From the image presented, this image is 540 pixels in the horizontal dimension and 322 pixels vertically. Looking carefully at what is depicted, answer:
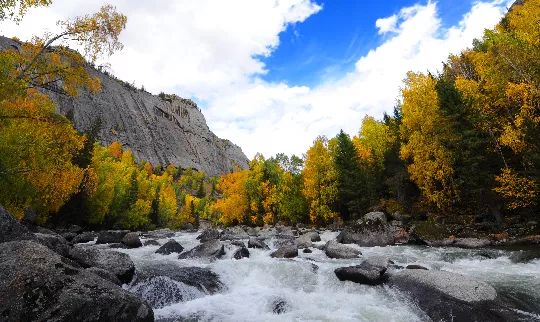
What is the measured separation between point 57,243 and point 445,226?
86.3 feet

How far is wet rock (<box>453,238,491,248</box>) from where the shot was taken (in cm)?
2120

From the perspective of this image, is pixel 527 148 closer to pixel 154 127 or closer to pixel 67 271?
pixel 67 271

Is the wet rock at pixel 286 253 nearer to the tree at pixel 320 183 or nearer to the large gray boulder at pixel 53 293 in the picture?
the large gray boulder at pixel 53 293

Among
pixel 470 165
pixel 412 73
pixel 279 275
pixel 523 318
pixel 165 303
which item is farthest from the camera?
pixel 412 73

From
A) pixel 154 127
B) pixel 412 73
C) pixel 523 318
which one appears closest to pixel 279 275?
pixel 523 318

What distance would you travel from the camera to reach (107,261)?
13094 millimetres

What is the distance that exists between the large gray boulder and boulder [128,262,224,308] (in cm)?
341

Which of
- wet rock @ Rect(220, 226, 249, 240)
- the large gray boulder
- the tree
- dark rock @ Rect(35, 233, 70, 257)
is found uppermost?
the tree

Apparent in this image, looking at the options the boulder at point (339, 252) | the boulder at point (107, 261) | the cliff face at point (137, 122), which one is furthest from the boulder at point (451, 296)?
the cliff face at point (137, 122)

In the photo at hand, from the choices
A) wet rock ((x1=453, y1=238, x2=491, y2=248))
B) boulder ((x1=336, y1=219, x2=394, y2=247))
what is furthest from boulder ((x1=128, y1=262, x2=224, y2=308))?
wet rock ((x1=453, y1=238, x2=491, y2=248))

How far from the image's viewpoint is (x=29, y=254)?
314 inches

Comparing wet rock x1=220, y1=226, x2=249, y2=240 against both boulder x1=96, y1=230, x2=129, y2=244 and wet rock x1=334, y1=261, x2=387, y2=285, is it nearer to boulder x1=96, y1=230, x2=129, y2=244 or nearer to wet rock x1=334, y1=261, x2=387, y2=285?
boulder x1=96, y1=230, x2=129, y2=244

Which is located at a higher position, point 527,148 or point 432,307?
point 527,148

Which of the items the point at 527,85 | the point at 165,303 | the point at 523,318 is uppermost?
the point at 527,85
